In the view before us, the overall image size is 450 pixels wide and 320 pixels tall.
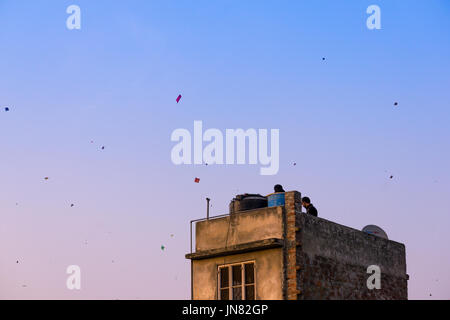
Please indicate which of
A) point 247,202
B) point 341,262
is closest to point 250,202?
point 247,202

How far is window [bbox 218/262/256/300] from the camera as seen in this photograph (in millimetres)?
29469

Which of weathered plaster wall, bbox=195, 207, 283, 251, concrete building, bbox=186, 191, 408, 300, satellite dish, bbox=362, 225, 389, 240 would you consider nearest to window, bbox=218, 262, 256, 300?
concrete building, bbox=186, 191, 408, 300

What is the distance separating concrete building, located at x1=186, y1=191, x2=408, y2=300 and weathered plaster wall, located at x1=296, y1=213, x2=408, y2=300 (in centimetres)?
3

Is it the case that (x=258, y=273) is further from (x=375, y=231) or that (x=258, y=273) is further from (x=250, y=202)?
(x=375, y=231)

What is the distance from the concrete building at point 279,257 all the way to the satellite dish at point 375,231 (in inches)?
28.6

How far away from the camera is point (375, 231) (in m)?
33.2

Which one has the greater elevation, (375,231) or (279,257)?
(375,231)

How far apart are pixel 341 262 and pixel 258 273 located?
3.20 meters

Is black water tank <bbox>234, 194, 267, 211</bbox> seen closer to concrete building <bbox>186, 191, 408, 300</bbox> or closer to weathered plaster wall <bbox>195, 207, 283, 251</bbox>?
concrete building <bbox>186, 191, 408, 300</bbox>
